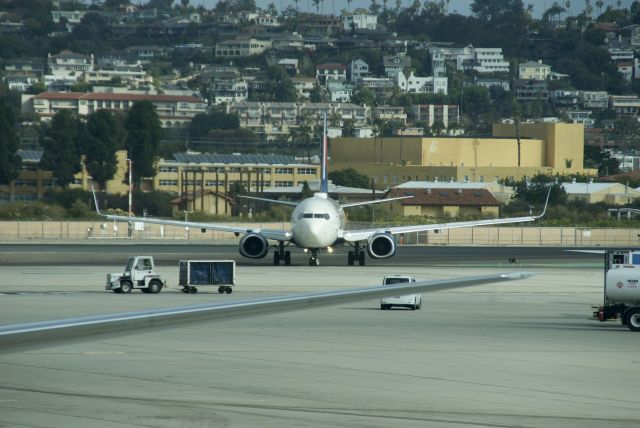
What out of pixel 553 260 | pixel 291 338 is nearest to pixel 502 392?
pixel 291 338

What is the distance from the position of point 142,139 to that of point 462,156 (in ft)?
160

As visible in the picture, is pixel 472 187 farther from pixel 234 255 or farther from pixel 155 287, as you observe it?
pixel 155 287

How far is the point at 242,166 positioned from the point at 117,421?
146849 millimetres

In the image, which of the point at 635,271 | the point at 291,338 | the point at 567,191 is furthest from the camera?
the point at 567,191

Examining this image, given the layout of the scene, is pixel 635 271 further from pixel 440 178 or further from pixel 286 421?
pixel 440 178

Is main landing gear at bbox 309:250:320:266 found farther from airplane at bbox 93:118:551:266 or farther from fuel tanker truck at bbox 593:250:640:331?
fuel tanker truck at bbox 593:250:640:331

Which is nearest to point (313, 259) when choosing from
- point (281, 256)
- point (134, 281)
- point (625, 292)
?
point (281, 256)

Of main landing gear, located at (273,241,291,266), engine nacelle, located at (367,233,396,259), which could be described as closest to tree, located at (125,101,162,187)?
main landing gear, located at (273,241,291,266)

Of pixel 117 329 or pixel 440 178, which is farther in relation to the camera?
pixel 440 178

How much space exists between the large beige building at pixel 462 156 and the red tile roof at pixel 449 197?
29.4 meters

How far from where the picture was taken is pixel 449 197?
13162 centimetres

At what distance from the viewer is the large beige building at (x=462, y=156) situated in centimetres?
16925

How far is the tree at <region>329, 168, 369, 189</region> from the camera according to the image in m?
168

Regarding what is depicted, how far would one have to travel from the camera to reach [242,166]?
167 meters
